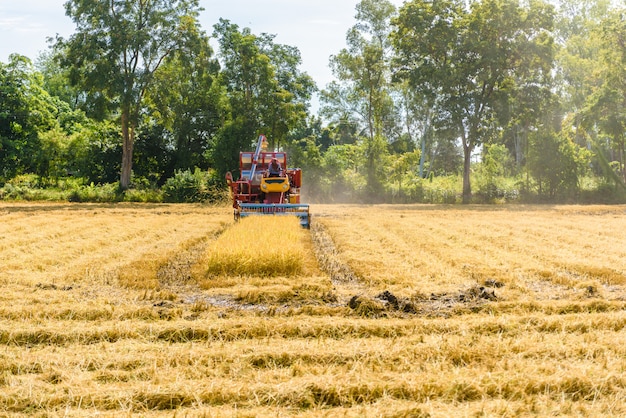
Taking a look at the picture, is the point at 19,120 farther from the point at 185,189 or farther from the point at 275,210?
the point at 275,210

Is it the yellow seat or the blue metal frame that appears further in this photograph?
the yellow seat

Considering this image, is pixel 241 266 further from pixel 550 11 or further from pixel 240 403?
pixel 550 11

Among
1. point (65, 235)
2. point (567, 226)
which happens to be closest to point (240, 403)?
point (65, 235)

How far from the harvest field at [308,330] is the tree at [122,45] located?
2363cm

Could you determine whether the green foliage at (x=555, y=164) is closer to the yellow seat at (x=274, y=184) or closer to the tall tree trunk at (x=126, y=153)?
the yellow seat at (x=274, y=184)

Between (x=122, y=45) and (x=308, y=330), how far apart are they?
104 ft

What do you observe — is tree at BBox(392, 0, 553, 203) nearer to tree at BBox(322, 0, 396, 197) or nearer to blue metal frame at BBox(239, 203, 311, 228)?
tree at BBox(322, 0, 396, 197)

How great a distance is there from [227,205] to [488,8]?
65.1 feet

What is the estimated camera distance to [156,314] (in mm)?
6723

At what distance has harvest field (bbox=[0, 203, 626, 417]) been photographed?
426cm

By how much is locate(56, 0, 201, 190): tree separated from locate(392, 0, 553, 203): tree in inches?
535

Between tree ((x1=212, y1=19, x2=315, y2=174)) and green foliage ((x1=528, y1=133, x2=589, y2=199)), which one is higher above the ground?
tree ((x1=212, y1=19, x2=315, y2=174))

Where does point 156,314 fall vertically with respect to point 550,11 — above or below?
below

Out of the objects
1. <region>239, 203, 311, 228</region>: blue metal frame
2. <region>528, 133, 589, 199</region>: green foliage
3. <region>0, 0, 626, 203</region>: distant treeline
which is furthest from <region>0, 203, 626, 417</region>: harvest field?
<region>528, 133, 589, 199</region>: green foliage
